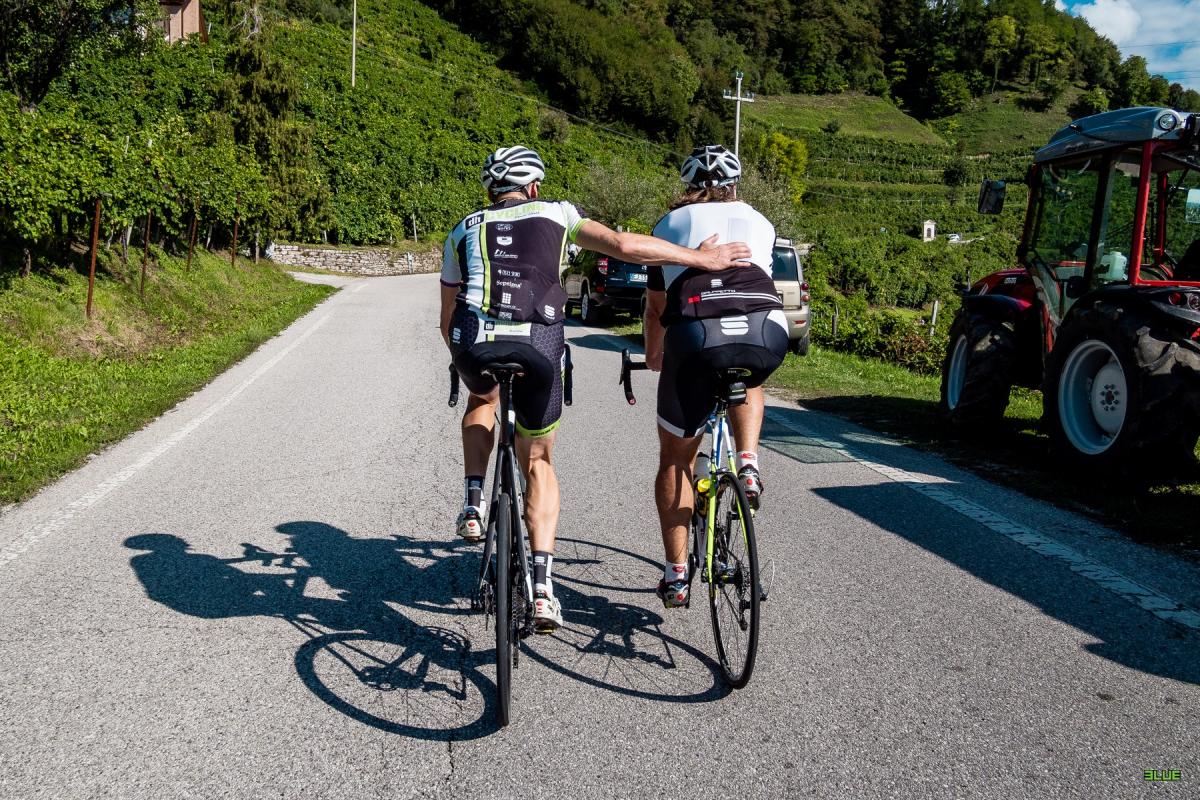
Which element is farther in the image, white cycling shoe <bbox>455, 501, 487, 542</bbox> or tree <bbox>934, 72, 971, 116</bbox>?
tree <bbox>934, 72, 971, 116</bbox>

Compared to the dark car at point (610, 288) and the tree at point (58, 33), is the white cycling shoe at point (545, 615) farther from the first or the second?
the tree at point (58, 33)

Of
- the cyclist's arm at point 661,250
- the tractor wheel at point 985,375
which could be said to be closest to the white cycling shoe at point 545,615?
the cyclist's arm at point 661,250

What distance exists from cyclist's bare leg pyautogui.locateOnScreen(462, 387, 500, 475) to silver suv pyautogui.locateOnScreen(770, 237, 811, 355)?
11550 mm

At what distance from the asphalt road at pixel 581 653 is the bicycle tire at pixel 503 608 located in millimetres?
127

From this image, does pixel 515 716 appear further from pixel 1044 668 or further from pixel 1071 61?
pixel 1071 61

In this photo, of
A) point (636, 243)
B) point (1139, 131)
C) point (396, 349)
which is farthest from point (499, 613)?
point (396, 349)

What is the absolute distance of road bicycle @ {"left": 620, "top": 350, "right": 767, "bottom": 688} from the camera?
350 centimetres

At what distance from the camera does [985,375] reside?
8.23 meters

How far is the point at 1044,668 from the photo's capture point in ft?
12.1

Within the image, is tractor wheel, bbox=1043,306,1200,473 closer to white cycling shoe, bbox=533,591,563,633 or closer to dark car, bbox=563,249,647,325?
white cycling shoe, bbox=533,591,563,633

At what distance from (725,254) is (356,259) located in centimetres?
4095

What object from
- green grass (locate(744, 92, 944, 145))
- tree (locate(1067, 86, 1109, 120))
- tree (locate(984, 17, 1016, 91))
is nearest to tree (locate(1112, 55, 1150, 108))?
tree (locate(1067, 86, 1109, 120))

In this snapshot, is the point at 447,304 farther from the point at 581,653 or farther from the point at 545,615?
the point at 581,653

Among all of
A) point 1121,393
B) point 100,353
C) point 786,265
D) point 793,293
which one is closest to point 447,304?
point 1121,393
